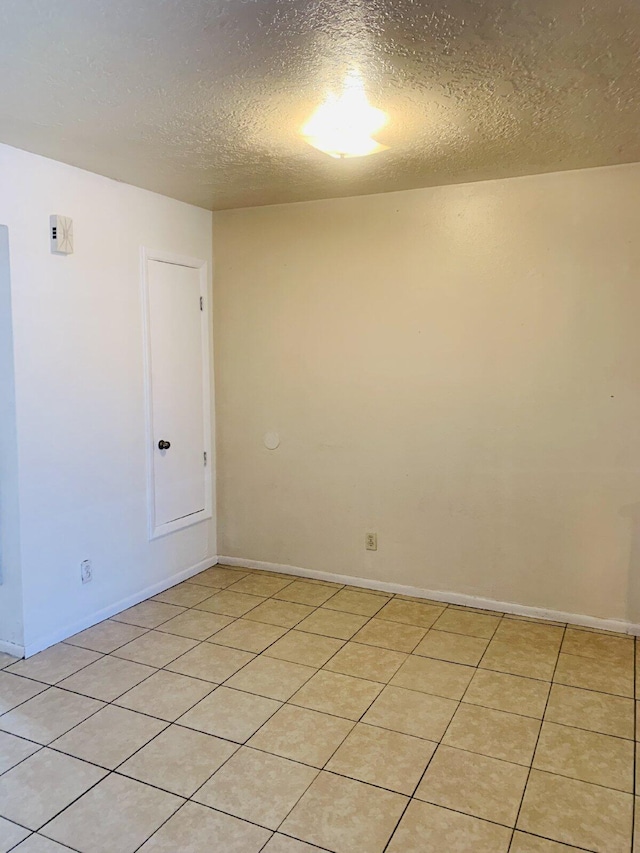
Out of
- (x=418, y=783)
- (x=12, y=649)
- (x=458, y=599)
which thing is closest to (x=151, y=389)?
(x=12, y=649)

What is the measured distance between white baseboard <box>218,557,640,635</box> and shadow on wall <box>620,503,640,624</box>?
7 centimetres

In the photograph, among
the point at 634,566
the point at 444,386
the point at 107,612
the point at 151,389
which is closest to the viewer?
the point at 634,566

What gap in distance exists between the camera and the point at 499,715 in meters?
2.52

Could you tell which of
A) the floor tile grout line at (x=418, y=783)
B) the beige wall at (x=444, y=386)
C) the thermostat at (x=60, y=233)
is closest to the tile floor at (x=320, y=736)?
the floor tile grout line at (x=418, y=783)

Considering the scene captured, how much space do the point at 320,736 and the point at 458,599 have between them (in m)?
1.55

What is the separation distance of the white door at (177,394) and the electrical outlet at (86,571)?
501 mm

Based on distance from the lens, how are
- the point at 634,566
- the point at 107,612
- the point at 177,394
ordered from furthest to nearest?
1. the point at 177,394
2. the point at 107,612
3. the point at 634,566

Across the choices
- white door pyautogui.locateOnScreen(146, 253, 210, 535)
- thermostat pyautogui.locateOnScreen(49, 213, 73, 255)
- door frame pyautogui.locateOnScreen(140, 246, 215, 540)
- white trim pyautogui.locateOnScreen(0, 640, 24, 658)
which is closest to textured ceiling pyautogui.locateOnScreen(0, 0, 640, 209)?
thermostat pyautogui.locateOnScreen(49, 213, 73, 255)

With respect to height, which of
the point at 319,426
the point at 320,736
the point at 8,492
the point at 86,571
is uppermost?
the point at 319,426

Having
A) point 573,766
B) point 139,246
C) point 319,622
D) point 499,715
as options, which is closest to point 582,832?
point 573,766

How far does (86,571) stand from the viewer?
332 cm

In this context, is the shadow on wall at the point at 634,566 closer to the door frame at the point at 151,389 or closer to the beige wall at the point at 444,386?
the beige wall at the point at 444,386

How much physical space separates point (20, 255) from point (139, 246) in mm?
809

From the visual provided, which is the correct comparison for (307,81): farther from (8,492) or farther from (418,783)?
(418,783)
